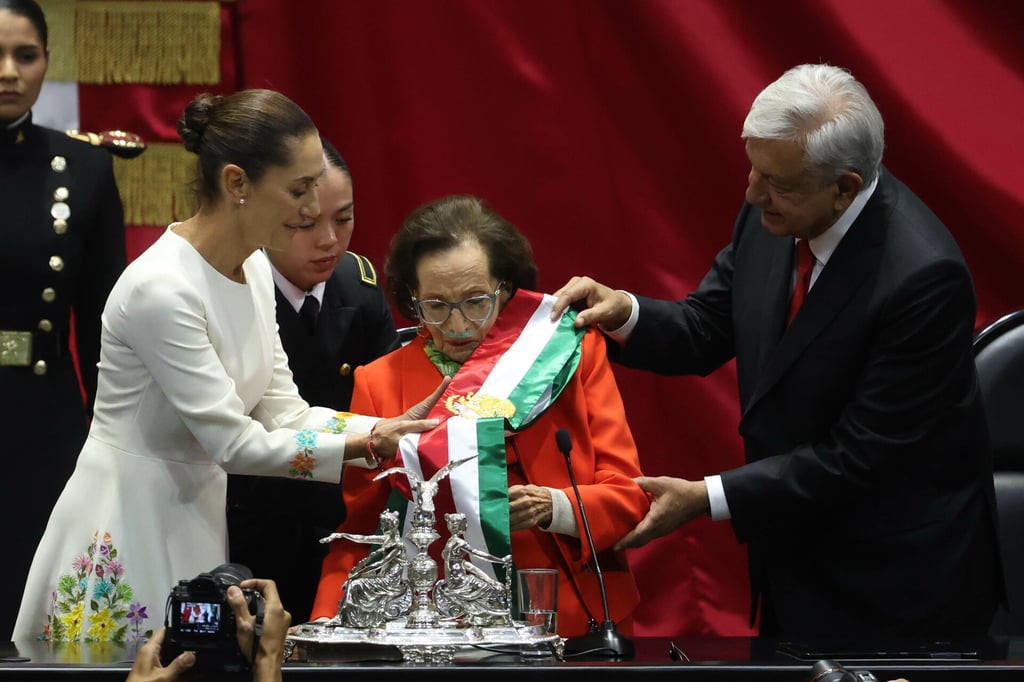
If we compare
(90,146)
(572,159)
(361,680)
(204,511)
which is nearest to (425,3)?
(572,159)

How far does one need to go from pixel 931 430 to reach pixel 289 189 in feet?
3.85

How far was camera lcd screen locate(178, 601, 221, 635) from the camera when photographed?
168 centimetres

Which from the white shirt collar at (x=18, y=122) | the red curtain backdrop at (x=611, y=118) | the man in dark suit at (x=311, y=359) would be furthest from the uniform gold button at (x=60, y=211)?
the red curtain backdrop at (x=611, y=118)

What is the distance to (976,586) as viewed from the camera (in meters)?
2.43

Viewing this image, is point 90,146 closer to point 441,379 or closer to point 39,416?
point 39,416

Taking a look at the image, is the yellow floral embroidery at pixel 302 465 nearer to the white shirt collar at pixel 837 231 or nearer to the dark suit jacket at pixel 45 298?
the dark suit jacket at pixel 45 298

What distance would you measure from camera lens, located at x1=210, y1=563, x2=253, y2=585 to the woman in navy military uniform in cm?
119

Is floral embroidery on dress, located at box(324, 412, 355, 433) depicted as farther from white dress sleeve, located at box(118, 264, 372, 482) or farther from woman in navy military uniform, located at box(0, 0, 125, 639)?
woman in navy military uniform, located at box(0, 0, 125, 639)

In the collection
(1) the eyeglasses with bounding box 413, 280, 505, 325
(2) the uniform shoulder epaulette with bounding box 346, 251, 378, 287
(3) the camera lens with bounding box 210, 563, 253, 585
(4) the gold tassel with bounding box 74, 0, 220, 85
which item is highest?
(4) the gold tassel with bounding box 74, 0, 220, 85

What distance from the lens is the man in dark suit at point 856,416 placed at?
7.80 feet

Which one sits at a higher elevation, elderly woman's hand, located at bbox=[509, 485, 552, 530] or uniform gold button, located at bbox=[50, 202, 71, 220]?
uniform gold button, located at bbox=[50, 202, 71, 220]

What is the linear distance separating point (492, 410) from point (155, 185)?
4.85 feet

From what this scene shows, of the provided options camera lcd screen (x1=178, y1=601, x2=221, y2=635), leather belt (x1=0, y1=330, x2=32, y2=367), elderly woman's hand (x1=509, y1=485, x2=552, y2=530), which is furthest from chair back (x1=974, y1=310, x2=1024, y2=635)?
leather belt (x1=0, y1=330, x2=32, y2=367)

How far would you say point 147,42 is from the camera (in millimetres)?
3465
